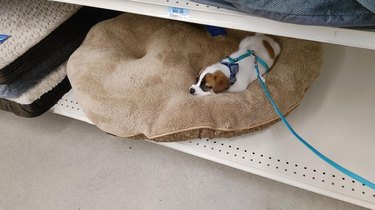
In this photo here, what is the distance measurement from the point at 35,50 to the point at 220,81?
0.62m

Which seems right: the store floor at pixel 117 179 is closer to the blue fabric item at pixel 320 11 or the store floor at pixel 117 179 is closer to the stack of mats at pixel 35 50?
the stack of mats at pixel 35 50

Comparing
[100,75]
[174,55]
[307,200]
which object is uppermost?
[174,55]

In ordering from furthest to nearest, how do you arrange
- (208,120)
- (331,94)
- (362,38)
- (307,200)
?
(331,94) < (307,200) < (208,120) < (362,38)

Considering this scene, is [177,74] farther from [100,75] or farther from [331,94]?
[331,94]

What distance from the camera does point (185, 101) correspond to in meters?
0.77

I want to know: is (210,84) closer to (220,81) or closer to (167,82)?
(220,81)

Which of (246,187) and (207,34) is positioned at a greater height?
(207,34)

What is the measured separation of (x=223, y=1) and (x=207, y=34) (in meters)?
0.42

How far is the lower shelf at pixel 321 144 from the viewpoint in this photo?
74cm

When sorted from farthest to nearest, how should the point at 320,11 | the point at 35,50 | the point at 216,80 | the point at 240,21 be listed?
the point at 35,50, the point at 216,80, the point at 240,21, the point at 320,11

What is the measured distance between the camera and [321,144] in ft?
2.65

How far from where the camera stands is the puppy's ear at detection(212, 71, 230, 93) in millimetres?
800

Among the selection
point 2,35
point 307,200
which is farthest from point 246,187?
point 2,35

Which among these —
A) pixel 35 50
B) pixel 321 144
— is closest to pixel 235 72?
pixel 321 144
